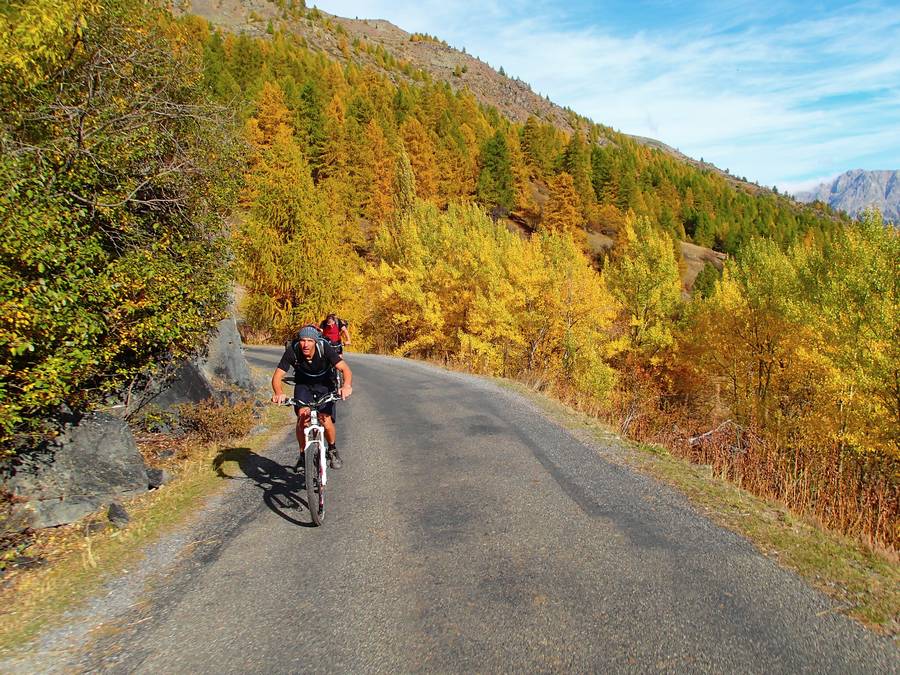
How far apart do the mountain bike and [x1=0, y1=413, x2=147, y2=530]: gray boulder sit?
113 inches

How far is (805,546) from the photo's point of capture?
477 cm

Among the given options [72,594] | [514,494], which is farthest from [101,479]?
[514,494]

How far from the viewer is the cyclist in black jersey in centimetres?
617

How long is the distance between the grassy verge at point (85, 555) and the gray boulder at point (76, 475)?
0.73 feet

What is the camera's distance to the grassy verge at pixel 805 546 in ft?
12.5

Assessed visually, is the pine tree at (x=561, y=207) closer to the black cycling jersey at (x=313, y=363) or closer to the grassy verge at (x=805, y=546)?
the grassy verge at (x=805, y=546)

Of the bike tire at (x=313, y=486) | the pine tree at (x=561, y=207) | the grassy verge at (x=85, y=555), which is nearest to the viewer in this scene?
the grassy verge at (x=85, y=555)

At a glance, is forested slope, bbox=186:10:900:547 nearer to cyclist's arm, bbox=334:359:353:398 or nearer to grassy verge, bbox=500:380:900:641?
grassy verge, bbox=500:380:900:641

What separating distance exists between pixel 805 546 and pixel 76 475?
8565 mm

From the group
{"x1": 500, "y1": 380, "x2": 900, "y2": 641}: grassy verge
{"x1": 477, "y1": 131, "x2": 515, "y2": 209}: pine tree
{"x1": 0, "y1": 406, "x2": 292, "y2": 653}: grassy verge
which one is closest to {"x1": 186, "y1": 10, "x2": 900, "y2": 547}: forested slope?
{"x1": 500, "y1": 380, "x2": 900, "y2": 641}: grassy verge

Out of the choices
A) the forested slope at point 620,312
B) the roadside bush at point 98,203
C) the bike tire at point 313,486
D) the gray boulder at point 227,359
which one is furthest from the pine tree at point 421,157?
the bike tire at point 313,486

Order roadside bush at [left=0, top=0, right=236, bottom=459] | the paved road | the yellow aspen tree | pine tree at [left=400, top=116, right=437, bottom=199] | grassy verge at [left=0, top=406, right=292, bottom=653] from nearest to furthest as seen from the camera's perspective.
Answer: the paved road < grassy verge at [left=0, top=406, right=292, bottom=653] < roadside bush at [left=0, top=0, right=236, bottom=459] < the yellow aspen tree < pine tree at [left=400, top=116, right=437, bottom=199]

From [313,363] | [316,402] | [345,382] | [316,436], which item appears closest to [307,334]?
[313,363]

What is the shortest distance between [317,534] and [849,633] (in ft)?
15.8
